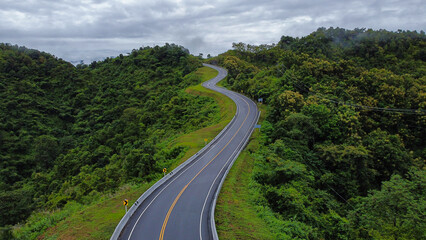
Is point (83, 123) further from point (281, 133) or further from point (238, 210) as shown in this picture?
point (238, 210)

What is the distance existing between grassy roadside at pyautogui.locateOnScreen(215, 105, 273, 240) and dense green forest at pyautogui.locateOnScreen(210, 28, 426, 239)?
2.77ft

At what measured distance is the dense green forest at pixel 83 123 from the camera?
94.5 ft

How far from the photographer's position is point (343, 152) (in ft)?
93.6

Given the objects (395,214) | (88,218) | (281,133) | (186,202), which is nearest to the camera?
(88,218)

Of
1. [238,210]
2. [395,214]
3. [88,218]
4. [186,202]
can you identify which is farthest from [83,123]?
[395,214]

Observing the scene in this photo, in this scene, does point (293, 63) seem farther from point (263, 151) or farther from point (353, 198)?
point (353, 198)

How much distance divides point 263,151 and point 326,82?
23094 mm

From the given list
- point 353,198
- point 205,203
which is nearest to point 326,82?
point 353,198

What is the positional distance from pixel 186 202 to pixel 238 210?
4492mm

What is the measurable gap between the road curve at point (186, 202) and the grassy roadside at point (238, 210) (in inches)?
36.8

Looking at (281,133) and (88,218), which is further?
(281,133)

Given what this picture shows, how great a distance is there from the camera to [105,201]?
72.5ft

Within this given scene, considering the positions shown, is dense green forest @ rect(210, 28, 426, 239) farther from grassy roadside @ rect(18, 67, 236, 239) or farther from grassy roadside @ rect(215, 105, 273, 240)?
grassy roadside @ rect(18, 67, 236, 239)

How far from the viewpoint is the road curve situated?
1706cm
